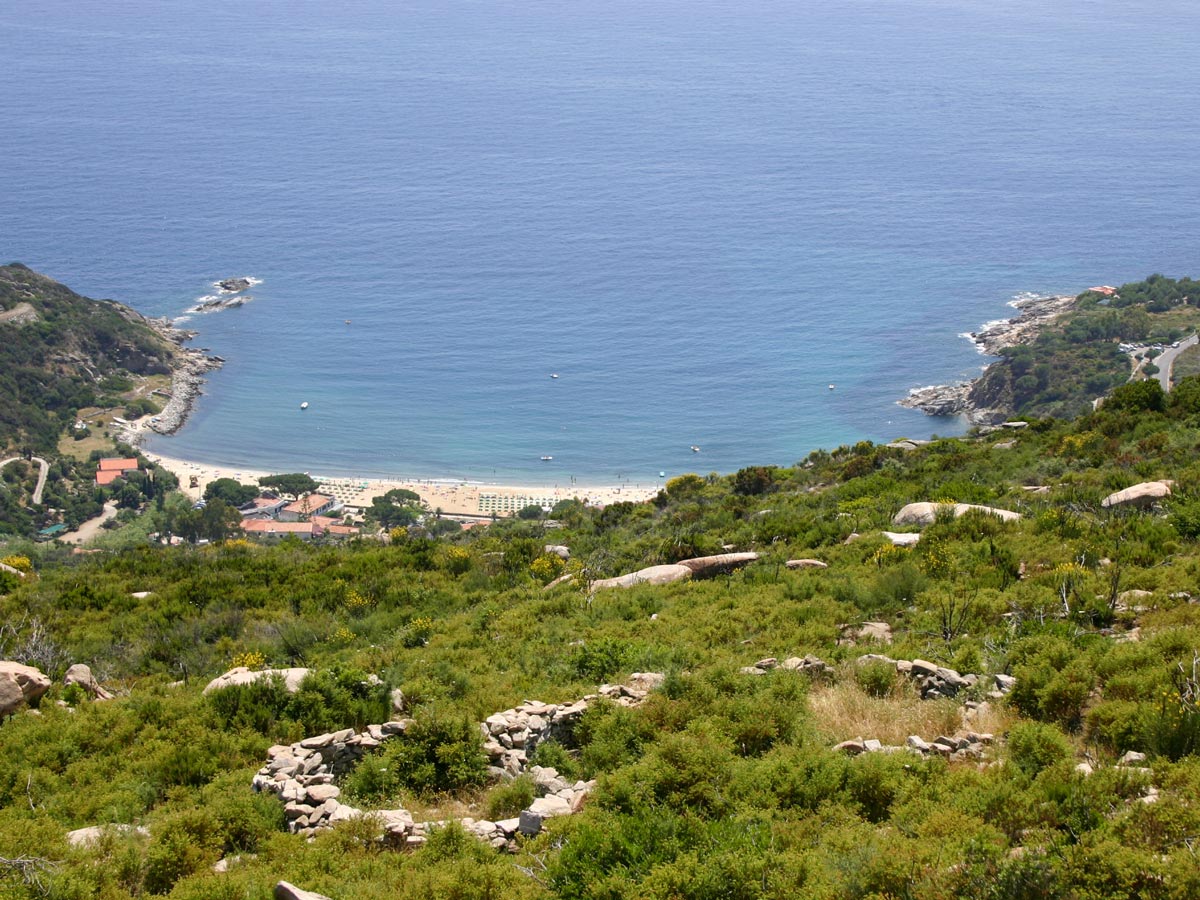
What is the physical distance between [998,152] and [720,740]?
526 feet

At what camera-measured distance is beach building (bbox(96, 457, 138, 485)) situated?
67.2 meters

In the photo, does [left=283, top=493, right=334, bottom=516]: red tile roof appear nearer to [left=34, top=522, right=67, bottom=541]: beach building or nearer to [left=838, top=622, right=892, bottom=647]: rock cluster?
[left=34, top=522, right=67, bottom=541]: beach building

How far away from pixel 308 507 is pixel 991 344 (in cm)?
6095

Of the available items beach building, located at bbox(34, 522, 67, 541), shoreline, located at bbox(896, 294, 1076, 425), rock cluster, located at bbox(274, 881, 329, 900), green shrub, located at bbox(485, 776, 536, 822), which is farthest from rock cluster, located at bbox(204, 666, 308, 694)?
shoreline, located at bbox(896, 294, 1076, 425)

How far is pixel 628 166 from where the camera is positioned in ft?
482

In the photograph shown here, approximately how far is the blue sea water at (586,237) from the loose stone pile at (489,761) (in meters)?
63.4

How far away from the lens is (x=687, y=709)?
33.6ft

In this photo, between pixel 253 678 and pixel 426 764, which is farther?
pixel 253 678

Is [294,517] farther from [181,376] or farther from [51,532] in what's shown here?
[181,376]

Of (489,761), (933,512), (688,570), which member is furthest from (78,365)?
(489,761)

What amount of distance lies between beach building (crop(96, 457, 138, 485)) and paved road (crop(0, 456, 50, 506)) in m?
3.26

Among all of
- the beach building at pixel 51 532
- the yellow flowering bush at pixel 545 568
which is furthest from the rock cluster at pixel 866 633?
the beach building at pixel 51 532

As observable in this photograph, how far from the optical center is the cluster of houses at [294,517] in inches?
2232

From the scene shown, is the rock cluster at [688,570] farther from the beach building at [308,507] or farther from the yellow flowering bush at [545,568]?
the beach building at [308,507]
